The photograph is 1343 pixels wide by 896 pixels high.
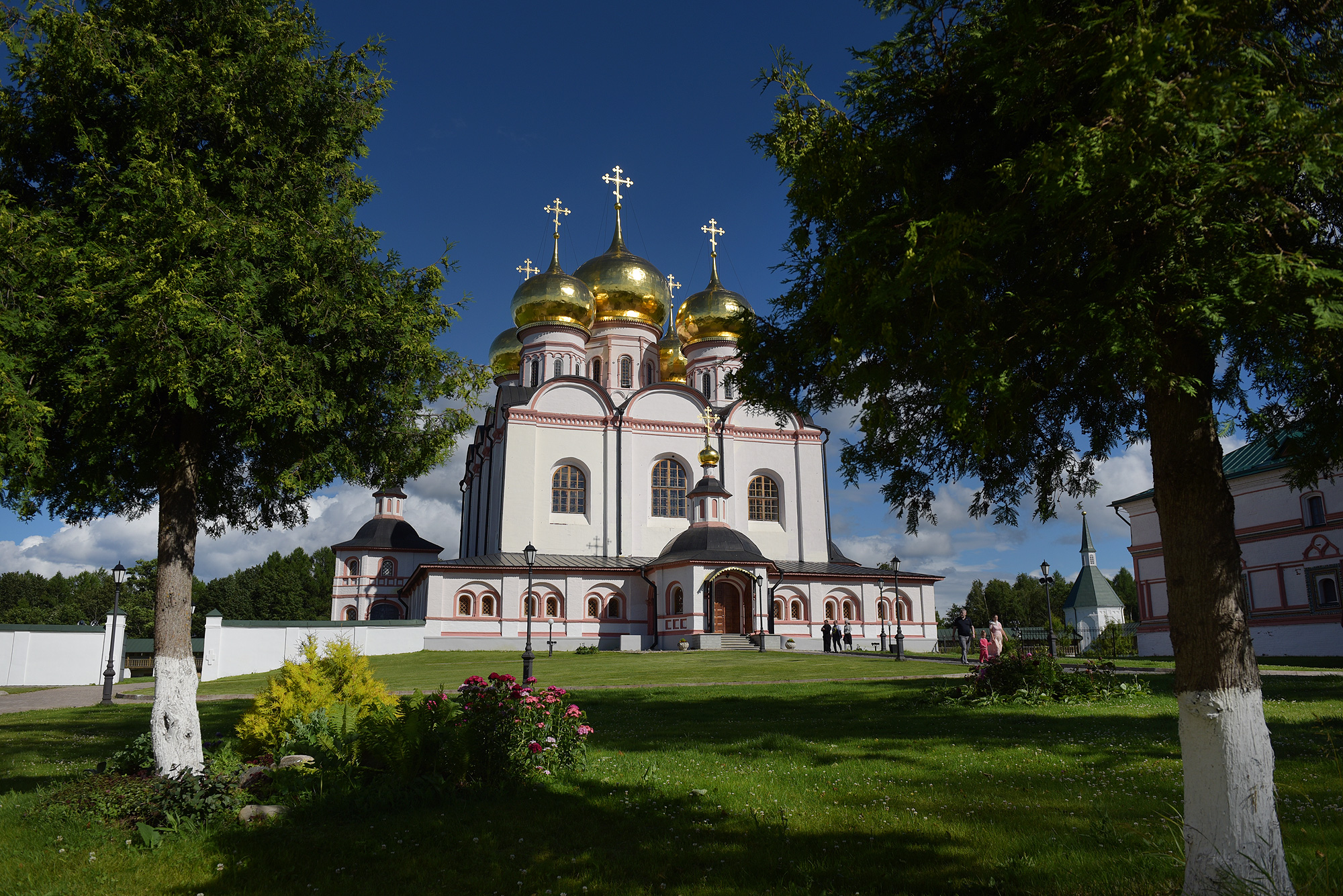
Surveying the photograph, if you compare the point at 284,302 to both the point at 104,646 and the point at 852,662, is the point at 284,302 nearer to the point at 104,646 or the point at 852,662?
the point at 852,662

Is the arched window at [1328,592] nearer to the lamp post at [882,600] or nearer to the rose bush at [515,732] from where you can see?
the lamp post at [882,600]

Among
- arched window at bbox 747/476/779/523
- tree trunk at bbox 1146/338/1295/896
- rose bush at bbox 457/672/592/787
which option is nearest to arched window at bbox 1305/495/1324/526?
arched window at bbox 747/476/779/523

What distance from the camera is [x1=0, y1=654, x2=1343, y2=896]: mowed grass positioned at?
4.68 meters

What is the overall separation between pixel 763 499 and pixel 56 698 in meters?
29.4

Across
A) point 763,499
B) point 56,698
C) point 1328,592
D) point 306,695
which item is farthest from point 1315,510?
point 56,698

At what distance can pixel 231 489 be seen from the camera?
30.4ft

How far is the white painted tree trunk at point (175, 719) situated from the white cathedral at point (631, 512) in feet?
79.6

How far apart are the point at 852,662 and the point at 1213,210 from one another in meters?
21.7

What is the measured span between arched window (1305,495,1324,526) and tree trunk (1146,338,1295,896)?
28.5 metres

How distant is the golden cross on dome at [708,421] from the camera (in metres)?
40.2

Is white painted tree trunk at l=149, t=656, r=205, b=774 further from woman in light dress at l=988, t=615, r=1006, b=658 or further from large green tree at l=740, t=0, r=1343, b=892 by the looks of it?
woman in light dress at l=988, t=615, r=1006, b=658

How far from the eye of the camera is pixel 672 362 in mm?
49438

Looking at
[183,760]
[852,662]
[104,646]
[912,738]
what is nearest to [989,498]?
[912,738]

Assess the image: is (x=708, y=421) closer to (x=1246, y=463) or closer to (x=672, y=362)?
(x=672, y=362)
